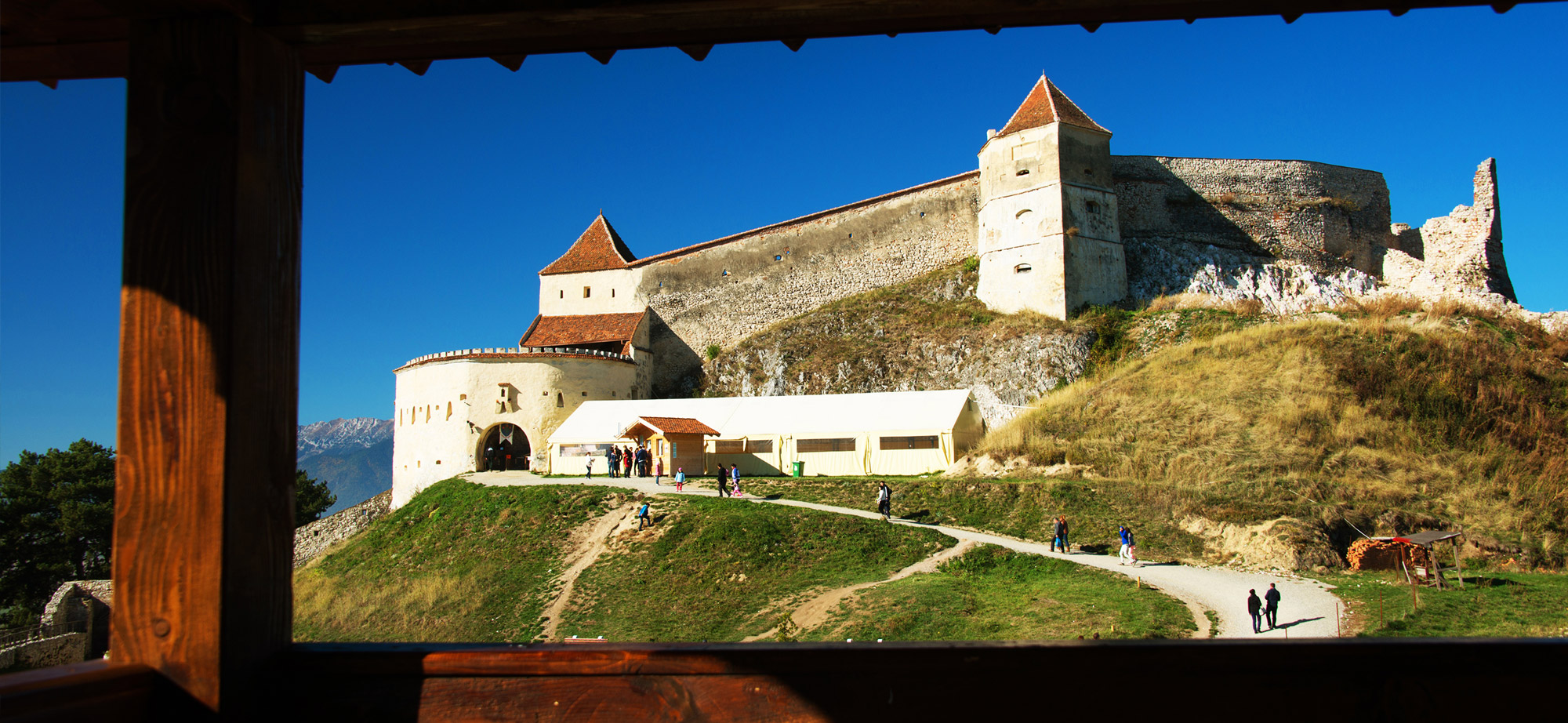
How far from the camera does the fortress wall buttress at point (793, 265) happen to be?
131 ft

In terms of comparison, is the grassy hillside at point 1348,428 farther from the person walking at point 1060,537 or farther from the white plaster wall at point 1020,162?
the white plaster wall at point 1020,162

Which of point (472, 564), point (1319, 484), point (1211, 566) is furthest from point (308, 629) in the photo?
point (1319, 484)

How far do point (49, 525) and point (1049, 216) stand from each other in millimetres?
36675

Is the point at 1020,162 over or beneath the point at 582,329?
over

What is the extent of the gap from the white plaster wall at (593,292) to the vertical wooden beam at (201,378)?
38934mm

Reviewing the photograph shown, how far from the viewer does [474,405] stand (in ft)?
107

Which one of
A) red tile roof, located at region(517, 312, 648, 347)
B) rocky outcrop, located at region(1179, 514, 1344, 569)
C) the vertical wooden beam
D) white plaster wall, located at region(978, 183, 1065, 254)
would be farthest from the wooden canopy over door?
red tile roof, located at region(517, 312, 648, 347)

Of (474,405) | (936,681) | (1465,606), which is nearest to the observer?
(936,681)

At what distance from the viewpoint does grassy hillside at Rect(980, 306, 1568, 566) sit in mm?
18203

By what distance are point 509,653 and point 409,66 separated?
5.47 ft

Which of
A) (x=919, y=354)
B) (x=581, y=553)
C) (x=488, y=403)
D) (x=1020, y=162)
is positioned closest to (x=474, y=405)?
(x=488, y=403)

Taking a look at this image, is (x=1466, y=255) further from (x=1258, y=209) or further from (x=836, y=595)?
(x=836, y=595)

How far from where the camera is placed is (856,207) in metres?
41.0

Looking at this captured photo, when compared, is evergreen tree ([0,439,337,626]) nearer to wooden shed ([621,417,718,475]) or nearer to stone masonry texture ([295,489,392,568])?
stone masonry texture ([295,489,392,568])
